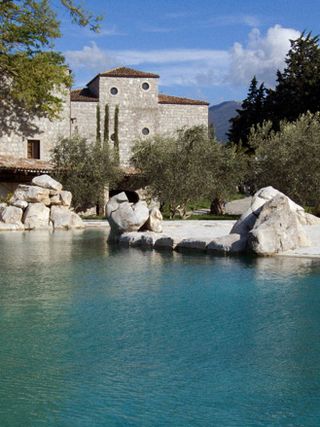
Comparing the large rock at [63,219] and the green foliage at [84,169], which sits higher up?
the green foliage at [84,169]

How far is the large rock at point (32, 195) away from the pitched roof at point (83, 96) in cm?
1921

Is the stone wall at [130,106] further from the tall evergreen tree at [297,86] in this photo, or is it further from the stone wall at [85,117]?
the tall evergreen tree at [297,86]

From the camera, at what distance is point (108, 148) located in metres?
36.1

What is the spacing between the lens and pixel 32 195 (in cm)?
2736

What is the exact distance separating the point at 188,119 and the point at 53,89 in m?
12.4

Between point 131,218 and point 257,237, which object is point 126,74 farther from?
point 257,237

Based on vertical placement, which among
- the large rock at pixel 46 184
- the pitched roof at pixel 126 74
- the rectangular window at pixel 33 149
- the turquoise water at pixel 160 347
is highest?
the pitched roof at pixel 126 74

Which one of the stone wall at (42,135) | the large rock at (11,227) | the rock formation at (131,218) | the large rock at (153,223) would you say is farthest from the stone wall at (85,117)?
the large rock at (153,223)

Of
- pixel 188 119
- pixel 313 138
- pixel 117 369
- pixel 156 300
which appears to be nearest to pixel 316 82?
pixel 188 119

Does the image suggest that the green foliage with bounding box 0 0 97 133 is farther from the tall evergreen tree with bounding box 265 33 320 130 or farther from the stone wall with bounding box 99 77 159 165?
the tall evergreen tree with bounding box 265 33 320 130

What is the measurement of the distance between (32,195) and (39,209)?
726 millimetres

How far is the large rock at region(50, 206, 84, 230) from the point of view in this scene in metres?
27.6

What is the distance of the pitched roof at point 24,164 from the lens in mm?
35188

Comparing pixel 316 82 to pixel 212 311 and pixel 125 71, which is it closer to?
pixel 125 71
